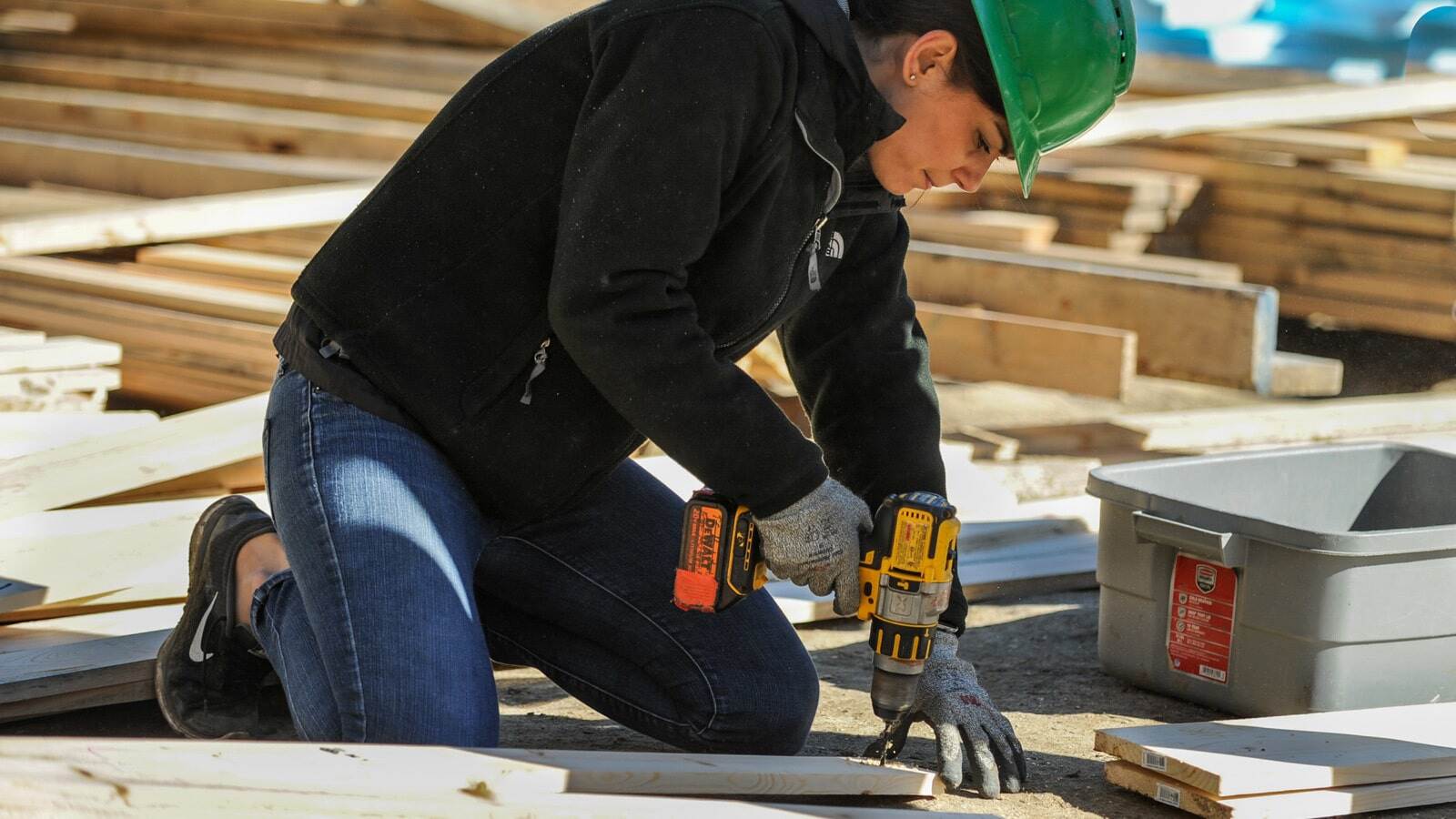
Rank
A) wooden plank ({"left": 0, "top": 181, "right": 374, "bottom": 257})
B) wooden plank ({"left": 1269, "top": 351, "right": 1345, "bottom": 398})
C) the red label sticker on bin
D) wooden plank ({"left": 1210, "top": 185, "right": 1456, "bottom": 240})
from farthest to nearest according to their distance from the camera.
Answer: wooden plank ({"left": 1210, "top": 185, "right": 1456, "bottom": 240}) < wooden plank ({"left": 1269, "top": 351, "right": 1345, "bottom": 398}) < wooden plank ({"left": 0, "top": 181, "right": 374, "bottom": 257}) < the red label sticker on bin

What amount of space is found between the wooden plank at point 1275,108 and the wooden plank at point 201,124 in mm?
3021

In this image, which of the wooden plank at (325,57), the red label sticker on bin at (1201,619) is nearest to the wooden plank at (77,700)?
the red label sticker on bin at (1201,619)

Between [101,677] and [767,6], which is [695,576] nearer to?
[767,6]

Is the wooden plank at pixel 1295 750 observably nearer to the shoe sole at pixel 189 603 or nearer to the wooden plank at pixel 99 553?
the shoe sole at pixel 189 603

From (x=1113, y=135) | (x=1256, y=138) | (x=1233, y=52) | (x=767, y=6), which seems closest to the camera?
(x=767, y=6)

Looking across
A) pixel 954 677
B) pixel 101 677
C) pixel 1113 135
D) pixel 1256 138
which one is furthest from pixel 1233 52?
pixel 101 677

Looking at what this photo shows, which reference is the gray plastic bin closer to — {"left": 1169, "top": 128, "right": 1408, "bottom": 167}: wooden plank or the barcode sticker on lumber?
the barcode sticker on lumber

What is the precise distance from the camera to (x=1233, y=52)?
8266mm

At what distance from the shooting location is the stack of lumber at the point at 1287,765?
246cm

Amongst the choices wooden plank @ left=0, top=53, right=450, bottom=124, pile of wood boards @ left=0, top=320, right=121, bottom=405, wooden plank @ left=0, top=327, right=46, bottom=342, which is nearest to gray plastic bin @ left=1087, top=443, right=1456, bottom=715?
pile of wood boards @ left=0, top=320, right=121, bottom=405

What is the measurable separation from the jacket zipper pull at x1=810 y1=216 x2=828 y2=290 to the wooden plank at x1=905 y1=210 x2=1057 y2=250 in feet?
13.4

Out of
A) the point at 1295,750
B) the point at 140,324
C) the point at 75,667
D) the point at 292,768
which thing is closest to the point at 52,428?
the point at 140,324

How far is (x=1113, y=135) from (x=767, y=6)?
Answer: 3929 millimetres

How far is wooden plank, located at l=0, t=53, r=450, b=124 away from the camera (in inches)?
285
